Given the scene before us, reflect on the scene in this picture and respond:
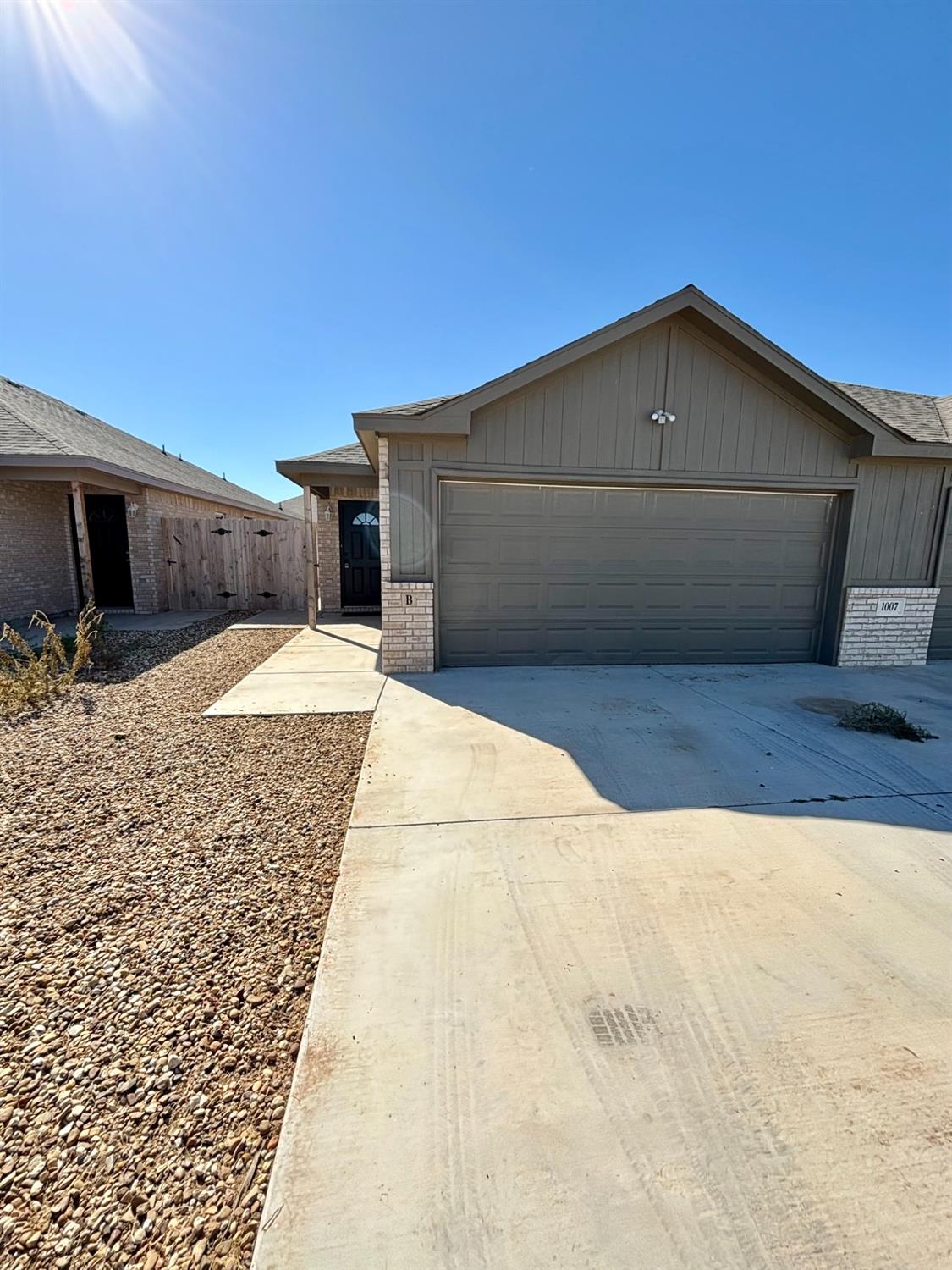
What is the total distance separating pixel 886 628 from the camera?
24.5ft

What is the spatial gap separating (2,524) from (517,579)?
32.0ft

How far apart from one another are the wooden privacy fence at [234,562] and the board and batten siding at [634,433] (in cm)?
699

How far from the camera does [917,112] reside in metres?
7.04

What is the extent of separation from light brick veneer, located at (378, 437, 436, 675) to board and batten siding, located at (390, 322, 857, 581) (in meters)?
0.13

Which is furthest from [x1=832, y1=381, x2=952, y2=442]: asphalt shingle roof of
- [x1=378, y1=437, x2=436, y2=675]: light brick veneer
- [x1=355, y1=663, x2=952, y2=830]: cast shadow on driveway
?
[x1=378, y1=437, x2=436, y2=675]: light brick veneer

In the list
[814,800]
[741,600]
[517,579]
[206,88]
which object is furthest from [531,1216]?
[206,88]

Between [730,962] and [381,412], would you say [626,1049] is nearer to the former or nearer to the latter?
[730,962]

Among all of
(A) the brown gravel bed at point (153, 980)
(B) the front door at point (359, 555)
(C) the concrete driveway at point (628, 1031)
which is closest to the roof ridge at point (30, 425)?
(B) the front door at point (359, 555)

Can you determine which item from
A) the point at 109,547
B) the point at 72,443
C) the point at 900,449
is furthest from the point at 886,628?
the point at 109,547

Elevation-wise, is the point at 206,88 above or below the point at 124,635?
above

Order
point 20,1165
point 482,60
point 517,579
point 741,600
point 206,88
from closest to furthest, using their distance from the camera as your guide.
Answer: point 20,1165 < point 206,88 < point 482,60 < point 517,579 < point 741,600

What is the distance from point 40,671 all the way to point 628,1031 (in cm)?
640

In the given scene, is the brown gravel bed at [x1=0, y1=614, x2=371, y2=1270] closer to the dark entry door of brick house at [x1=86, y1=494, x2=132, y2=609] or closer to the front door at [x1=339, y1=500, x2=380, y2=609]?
the front door at [x1=339, y1=500, x2=380, y2=609]

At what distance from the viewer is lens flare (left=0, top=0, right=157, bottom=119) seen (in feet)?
16.0
